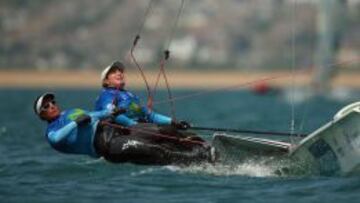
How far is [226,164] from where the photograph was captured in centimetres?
1449

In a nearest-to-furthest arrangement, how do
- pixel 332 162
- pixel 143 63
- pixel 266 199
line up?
pixel 266 199 → pixel 332 162 → pixel 143 63

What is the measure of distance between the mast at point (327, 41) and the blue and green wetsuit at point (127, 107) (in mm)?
43894

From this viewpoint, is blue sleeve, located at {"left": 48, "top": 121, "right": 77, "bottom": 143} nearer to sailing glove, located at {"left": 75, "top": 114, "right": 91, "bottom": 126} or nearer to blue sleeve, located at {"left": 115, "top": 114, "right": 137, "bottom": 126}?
sailing glove, located at {"left": 75, "top": 114, "right": 91, "bottom": 126}

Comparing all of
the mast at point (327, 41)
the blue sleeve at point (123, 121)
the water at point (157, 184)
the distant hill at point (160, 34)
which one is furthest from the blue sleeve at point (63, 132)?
the distant hill at point (160, 34)

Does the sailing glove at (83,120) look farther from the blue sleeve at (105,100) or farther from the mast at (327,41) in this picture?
the mast at (327,41)

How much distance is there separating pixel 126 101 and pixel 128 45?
148387mm

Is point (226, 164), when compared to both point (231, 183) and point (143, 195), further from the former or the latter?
point (143, 195)

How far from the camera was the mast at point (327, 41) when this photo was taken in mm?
59750

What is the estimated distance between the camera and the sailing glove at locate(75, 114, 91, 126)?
46.3 feet

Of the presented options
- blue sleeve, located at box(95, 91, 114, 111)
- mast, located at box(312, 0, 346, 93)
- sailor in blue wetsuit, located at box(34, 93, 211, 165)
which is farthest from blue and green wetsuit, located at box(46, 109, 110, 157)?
mast, located at box(312, 0, 346, 93)

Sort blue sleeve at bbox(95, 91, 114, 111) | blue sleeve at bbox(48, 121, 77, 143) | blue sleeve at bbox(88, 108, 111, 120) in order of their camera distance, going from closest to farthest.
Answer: blue sleeve at bbox(48, 121, 77, 143) → blue sleeve at bbox(88, 108, 111, 120) → blue sleeve at bbox(95, 91, 114, 111)

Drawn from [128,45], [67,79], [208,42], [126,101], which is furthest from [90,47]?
[126,101]

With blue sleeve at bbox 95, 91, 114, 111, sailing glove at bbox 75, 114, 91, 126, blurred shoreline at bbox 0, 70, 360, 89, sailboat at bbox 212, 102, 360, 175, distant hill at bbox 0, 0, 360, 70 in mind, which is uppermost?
distant hill at bbox 0, 0, 360, 70

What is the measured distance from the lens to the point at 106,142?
1452 cm
